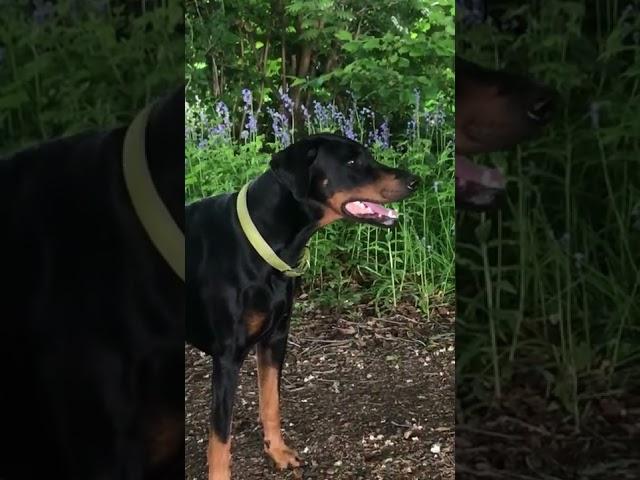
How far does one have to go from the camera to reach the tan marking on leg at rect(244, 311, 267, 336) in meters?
1.89

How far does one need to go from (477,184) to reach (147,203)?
30.4 inches

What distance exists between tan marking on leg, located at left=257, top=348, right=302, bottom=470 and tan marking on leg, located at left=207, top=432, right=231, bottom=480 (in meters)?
0.09

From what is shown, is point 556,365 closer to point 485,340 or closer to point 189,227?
point 485,340

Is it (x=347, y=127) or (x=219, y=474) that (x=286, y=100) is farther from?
(x=219, y=474)

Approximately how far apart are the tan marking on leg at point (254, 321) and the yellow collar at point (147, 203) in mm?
173

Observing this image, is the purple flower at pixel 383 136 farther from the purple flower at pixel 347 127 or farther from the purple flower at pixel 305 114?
the purple flower at pixel 305 114

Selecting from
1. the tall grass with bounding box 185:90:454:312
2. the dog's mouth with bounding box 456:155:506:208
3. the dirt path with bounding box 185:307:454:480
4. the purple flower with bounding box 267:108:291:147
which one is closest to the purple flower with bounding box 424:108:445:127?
the tall grass with bounding box 185:90:454:312

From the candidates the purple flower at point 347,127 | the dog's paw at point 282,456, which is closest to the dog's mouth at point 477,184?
the purple flower at point 347,127

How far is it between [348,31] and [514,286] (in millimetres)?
731

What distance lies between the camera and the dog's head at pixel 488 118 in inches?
77.2

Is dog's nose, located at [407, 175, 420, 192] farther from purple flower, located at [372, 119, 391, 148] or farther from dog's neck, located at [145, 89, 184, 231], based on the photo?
dog's neck, located at [145, 89, 184, 231]

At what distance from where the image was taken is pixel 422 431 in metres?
1.99

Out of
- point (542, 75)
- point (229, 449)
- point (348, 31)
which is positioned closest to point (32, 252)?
point (229, 449)

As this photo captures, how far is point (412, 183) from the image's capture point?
1.92m
